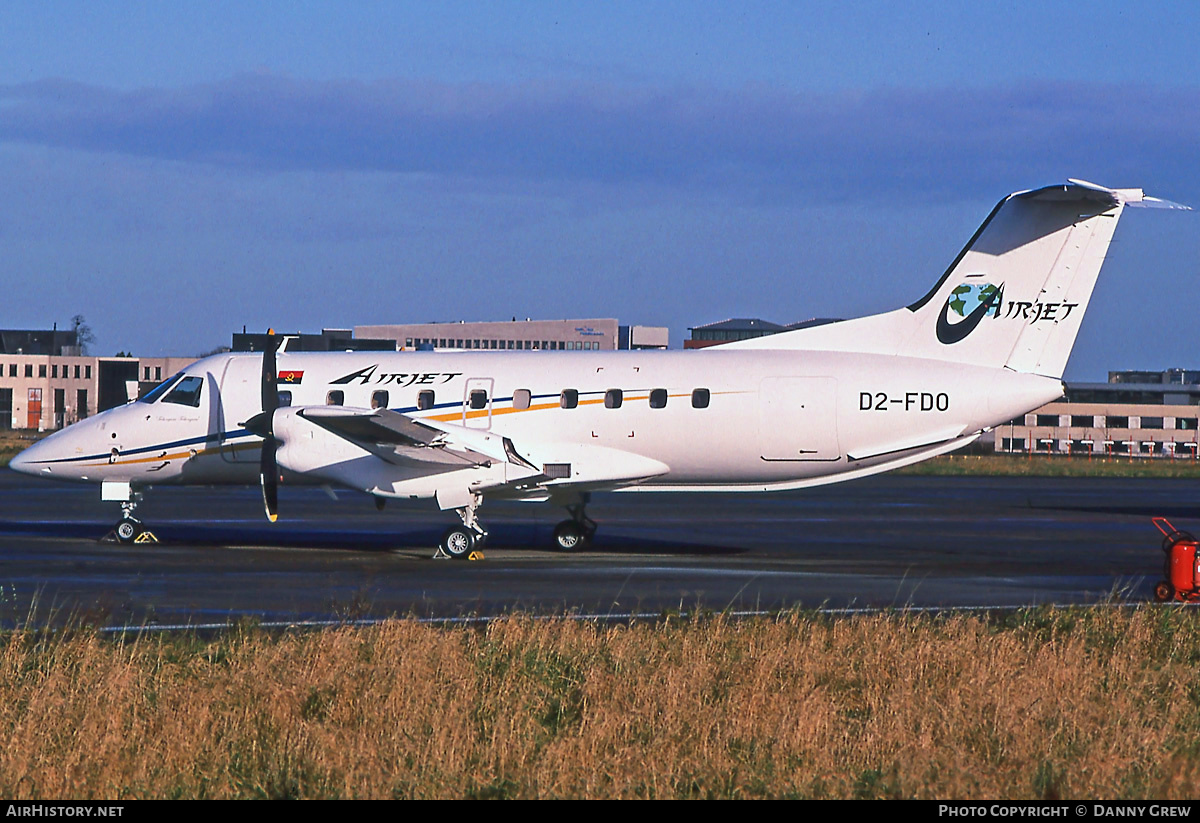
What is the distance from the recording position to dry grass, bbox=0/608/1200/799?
8.64 m

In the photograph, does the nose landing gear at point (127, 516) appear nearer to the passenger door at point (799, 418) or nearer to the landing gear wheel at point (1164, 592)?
the passenger door at point (799, 418)

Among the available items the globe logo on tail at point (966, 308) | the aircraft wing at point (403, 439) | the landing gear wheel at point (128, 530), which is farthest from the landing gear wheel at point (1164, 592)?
the landing gear wheel at point (128, 530)

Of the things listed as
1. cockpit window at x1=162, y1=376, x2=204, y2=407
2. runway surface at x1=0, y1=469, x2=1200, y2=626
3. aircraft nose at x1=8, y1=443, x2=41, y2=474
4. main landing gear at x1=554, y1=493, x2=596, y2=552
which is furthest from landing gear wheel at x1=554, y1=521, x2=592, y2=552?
aircraft nose at x1=8, y1=443, x2=41, y2=474

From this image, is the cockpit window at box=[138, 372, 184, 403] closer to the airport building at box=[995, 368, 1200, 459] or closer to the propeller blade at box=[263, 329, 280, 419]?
the propeller blade at box=[263, 329, 280, 419]

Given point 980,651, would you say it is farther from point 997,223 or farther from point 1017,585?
point 997,223

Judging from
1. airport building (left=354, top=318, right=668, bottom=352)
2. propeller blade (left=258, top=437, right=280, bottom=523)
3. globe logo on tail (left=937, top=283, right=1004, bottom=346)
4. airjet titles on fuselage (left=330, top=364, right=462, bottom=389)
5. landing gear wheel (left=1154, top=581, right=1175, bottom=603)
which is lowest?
landing gear wheel (left=1154, top=581, right=1175, bottom=603)

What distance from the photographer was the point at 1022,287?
2230 cm

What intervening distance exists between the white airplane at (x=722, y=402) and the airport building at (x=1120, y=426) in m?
73.3

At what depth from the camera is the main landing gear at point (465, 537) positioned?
877 inches

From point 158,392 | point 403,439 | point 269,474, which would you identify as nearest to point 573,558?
point 403,439

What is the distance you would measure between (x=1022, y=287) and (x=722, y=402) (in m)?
5.39

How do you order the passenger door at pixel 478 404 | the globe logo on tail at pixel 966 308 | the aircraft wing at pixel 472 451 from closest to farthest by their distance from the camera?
1. the aircraft wing at pixel 472 451
2. the globe logo on tail at pixel 966 308
3. the passenger door at pixel 478 404

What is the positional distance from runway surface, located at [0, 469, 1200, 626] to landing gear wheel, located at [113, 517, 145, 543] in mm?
641

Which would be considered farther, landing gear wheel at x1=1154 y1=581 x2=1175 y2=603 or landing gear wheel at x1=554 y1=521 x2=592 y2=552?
landing gear wheel at x1=554 y1=521 x2=592 y2=552
